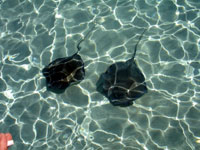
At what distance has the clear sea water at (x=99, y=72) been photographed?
6434mm

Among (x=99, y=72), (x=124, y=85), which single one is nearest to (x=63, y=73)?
(x=99, y=72)

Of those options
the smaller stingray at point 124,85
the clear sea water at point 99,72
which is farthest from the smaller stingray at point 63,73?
the smaller stingray at point 124,85

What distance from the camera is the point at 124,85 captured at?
634 centimetres

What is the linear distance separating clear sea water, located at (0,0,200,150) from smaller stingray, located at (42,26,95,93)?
1.29ft

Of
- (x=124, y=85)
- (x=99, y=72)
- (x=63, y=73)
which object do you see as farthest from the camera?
(x=99, y=72)

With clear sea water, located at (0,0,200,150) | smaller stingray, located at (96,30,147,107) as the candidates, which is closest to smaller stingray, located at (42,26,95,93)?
clear sea water, located at (0,0,200,150)

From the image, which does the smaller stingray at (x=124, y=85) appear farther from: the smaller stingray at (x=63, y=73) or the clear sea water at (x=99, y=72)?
→ the smaller stingray at (x=63, y=73)

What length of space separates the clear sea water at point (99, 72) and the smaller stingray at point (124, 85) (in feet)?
1.29

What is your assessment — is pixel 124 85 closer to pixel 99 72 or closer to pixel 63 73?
pixel 99 72

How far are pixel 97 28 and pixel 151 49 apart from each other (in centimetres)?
203

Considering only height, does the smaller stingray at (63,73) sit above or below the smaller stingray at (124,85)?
above

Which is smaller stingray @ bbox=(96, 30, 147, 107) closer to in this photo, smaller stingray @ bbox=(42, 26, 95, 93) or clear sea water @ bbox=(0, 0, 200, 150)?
clear sea water @ bbox=(0, 0, 200, 150)

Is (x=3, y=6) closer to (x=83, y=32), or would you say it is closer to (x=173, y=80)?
(x=83, y=32)

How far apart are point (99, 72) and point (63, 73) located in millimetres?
1226
